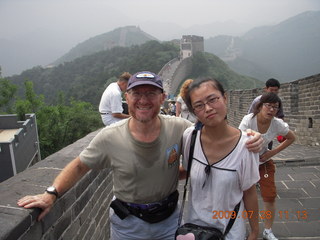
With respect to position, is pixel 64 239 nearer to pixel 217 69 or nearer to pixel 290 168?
pixel 290 168

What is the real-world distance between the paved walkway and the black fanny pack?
152 centimetres

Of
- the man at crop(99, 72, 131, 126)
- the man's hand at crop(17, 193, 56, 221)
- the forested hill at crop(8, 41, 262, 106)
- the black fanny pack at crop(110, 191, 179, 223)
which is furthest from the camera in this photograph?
the forested hill at crop(8, 41, 262, 106)

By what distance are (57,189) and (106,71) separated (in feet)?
216

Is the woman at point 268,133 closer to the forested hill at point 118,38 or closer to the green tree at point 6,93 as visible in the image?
the green tree at point 6,93

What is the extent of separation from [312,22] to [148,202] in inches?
5860

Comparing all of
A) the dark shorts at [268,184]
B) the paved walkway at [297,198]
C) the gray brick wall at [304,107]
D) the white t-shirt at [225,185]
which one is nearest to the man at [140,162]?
the white t-shirt at [225,185]

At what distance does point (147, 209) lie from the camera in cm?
187

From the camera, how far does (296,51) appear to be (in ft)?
340

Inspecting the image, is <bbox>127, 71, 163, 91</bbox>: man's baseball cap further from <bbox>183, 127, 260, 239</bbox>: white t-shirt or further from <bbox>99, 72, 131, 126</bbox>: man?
<bbox>99, 72, 131, 126</bbox>: man

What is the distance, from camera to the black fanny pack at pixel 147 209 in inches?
73.7

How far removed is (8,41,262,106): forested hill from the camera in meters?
55.6

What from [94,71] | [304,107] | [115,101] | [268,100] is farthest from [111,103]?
[94,71]

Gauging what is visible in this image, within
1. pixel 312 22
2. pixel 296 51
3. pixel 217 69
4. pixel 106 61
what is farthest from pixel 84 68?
pixel 312 22
